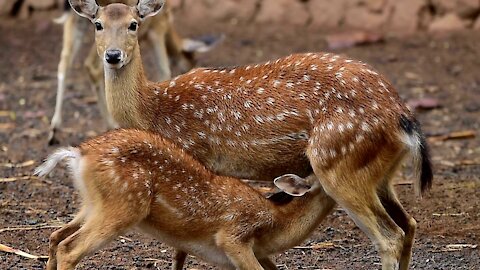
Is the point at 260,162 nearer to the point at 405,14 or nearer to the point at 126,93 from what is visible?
the point at 126,93

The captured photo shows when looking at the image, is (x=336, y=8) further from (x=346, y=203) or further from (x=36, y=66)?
(x=346, y=203)

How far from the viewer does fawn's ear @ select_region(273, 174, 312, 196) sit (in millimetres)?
5766

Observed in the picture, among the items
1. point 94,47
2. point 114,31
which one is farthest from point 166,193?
point 94,47

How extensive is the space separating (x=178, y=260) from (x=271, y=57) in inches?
265

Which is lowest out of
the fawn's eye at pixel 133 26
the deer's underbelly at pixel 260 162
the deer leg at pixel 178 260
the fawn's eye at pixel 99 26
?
the deer leg at pixel 178 260

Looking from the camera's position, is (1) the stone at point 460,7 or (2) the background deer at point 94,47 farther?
(1) the stone at point 460,7

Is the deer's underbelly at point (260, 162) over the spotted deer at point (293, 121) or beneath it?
beneath

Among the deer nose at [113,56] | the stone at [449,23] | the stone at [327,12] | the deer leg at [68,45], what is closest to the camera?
the deer nose at [113,56]

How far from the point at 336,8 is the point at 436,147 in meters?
4.48

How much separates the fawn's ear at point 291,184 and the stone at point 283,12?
8.31 metres

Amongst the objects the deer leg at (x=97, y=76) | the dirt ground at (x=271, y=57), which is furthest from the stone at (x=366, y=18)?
the deer leg at (x=97, y=76)

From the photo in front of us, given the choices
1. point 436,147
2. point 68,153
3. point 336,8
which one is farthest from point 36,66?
point 68,153

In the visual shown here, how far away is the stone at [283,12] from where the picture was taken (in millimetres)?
13977

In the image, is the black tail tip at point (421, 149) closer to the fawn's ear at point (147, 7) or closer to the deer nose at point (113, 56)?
the deer nose at point (113, 56)
